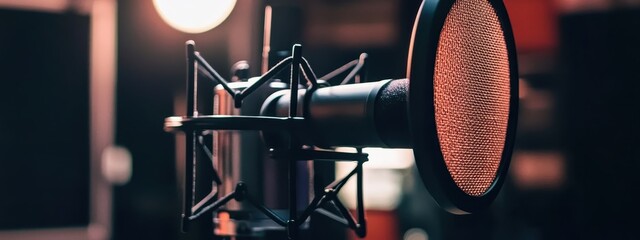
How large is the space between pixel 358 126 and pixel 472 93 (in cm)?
11

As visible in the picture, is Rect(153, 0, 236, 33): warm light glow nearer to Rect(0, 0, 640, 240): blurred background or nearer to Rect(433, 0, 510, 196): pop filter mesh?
Rect(0, 0, 640, 240): blurred background

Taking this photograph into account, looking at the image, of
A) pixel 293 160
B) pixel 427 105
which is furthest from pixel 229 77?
pixel 427 105

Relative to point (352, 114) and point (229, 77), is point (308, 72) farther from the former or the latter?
point (229, 77)

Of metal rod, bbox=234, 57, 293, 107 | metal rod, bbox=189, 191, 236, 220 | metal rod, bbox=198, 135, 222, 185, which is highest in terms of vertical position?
metal rod, bbox=234, 57, 293, 107

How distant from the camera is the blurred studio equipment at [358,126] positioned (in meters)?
0.67

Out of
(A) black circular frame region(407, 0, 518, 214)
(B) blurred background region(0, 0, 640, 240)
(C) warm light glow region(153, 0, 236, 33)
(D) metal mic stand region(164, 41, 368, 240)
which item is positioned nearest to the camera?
(A) black circular frame region(407, 0, 518, 214)

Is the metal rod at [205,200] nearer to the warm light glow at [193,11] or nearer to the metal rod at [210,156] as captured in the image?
the metal rod at [210,156]

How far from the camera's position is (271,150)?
2.59 feet

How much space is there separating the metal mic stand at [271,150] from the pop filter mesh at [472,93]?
15 centimetres

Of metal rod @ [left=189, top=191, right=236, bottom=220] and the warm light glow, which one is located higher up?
the warm light glow

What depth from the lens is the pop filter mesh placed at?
2.27 feet

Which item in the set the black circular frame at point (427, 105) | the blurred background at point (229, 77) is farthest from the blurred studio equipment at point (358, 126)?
the blurred background at point (229, 77)

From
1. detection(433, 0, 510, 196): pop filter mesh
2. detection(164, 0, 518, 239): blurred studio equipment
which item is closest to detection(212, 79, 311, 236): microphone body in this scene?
detection(164, 0, 518, 239): blurred studio equipment

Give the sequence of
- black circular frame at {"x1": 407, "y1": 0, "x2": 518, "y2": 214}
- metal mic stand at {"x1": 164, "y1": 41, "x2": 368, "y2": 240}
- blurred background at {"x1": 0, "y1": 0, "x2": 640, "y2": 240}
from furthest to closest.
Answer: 1. blurred background at {"x1": 0, "y1": 0, "x2": 640, "y2": 240}
2. metal mic stand at {"x1": 164, "y1": 41, "x2": 368, "y2": 240}
3. black circular frame at {"x1": 407, "y1": 0, "x2": 518, "y2": 214}
